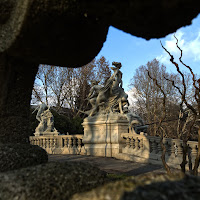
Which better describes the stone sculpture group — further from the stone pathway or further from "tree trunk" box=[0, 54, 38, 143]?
"tree trunk" box=[0, 54, 38, 143]

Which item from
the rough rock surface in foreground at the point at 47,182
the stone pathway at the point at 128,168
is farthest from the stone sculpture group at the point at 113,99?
the rough rock surface in foreground at the point at 47,182

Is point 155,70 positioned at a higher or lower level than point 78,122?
higher

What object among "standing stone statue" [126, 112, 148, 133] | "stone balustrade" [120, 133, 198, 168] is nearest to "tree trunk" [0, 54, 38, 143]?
"stone balustrade" [120, 133, 198, 168]

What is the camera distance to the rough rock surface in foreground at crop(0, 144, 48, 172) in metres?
2.66

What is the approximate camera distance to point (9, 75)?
309cm

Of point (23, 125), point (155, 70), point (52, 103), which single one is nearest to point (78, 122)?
point (52, 103)

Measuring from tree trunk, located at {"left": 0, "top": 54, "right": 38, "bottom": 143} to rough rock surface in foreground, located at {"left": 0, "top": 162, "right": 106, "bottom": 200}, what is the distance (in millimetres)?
1056

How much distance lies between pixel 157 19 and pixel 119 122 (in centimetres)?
876

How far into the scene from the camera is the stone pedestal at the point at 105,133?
33.1 feet

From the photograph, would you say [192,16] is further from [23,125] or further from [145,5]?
[23,125]

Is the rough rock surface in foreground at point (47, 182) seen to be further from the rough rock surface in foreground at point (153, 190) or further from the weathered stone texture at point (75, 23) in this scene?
the weathered stone texture at point (75, 23)

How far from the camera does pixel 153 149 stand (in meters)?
8.34

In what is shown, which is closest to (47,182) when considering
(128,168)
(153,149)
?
(128,168)

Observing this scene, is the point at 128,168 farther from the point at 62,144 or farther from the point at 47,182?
the point at 62,144
